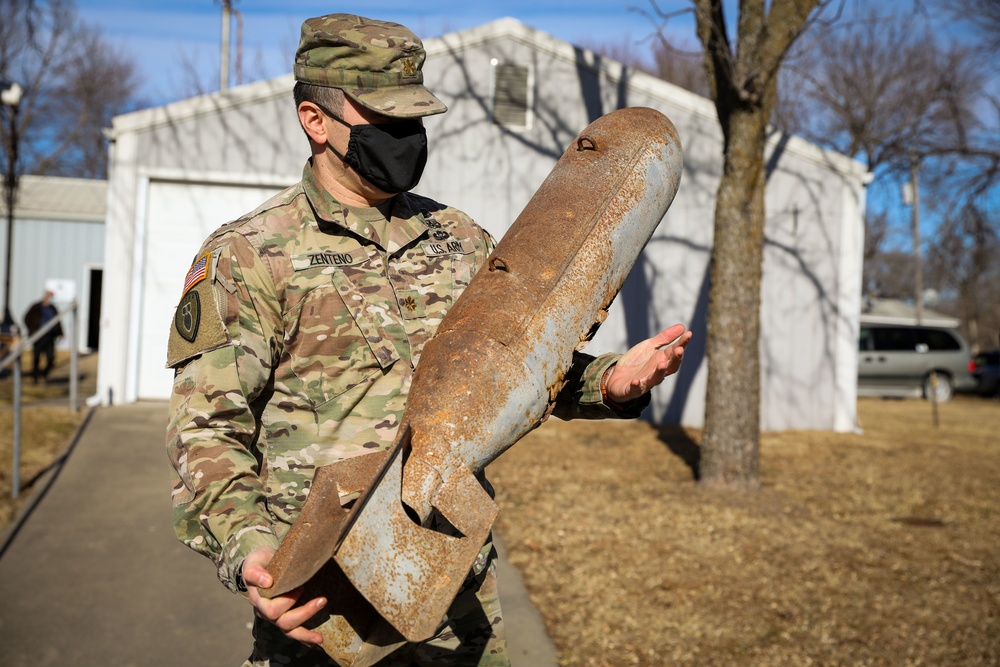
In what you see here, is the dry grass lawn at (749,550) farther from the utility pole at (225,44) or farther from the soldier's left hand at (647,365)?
the utility pole at (225,44)

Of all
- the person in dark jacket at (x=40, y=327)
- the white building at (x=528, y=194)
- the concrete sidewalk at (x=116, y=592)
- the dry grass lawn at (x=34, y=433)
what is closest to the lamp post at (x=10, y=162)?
the person in dark jacket at (x=40, y=327)

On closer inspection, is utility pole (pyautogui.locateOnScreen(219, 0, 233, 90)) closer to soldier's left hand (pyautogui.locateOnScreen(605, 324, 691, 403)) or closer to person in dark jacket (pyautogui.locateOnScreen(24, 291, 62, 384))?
person in dark jacket (pyautogui.locateOnScreen(24, 291, 62, 384))

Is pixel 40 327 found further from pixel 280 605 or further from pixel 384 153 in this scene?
pixel 280 605

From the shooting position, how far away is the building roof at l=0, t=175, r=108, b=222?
941 inches

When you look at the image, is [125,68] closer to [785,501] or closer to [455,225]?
[785,501]

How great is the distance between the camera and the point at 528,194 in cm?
1163

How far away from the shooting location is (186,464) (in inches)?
74.4

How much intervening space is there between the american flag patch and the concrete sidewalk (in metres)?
3.02

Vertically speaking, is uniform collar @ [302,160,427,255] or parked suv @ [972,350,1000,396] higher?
uniform collar @ [302,160,427,255]

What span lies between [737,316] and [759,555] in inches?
95.2

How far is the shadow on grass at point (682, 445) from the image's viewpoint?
8.84 metres

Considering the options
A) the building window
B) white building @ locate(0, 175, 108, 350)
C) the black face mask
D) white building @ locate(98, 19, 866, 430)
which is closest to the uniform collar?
the black face mask

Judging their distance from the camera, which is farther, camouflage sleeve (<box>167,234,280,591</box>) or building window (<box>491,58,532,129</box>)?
building window (<box>491,58,532,129</box>)

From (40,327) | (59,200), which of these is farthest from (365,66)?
(59,200)
